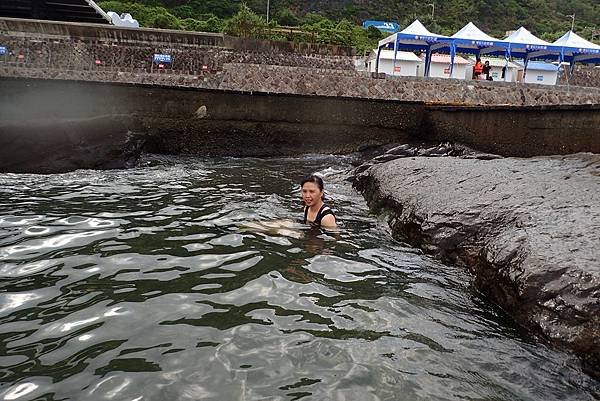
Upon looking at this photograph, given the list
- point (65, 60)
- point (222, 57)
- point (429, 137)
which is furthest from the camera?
point (222, 57)

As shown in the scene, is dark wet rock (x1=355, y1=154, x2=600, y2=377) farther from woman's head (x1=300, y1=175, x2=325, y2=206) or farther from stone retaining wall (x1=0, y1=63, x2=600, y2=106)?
stone retaining wall (x1=0, y1=63, x2=600, y2=106)

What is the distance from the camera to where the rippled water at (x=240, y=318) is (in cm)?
253

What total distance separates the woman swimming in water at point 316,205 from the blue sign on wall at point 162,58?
10.9 m

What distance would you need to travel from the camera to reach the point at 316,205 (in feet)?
19.0

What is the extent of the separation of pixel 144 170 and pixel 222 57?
25.1ft

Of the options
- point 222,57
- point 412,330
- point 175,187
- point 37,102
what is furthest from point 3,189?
point 222,57

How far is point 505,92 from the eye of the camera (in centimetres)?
1684

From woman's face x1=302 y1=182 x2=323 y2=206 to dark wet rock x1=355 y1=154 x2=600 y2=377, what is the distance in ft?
3.23

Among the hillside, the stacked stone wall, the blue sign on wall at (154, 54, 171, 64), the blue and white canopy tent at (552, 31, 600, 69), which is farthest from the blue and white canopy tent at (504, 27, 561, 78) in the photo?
the hillside

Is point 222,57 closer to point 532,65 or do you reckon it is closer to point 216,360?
point 216,360

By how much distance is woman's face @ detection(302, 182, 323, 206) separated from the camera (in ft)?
18.5

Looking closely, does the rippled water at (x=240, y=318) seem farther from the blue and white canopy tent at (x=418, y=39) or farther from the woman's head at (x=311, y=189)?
the blue and white canopy tent at (x=418, y=39)

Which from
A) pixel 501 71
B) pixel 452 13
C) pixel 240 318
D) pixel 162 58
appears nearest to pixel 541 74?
pixel 501 71

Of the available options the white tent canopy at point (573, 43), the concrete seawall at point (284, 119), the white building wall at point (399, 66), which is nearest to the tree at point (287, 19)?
the white building wall at point (399, 66)
